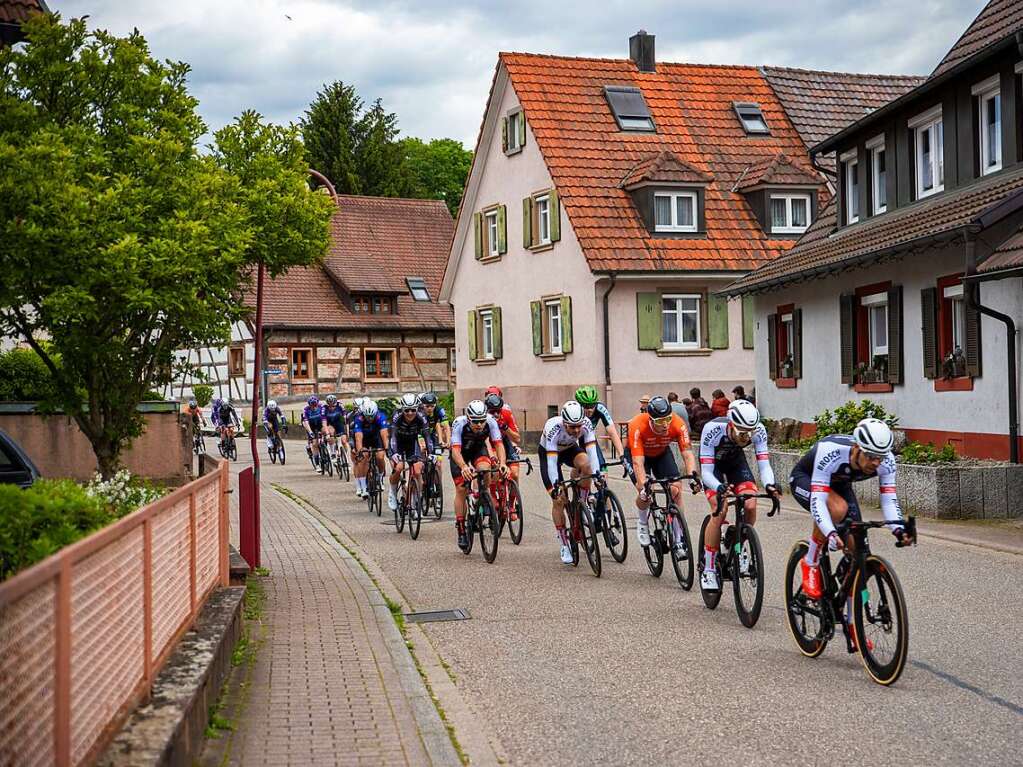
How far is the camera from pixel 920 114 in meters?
23.1

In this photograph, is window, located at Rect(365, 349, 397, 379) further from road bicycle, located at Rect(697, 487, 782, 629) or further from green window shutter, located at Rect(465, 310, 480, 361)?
road bicycle, located at Rect(697, 487, 782, 629)

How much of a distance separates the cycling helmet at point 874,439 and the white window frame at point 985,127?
14.0 metres

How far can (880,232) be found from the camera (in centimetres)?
2297

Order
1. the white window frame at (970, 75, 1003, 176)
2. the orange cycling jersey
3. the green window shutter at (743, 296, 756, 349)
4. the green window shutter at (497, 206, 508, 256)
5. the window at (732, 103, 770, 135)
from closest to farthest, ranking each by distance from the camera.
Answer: the orange cycling jersey < the white window frame at (970, 75, 1003, 176) < the green window shutter at (743, 296, 756, 349) < the green window shutter at (497, 206, 508, 256) < the window at (732, 103, 770, 135)

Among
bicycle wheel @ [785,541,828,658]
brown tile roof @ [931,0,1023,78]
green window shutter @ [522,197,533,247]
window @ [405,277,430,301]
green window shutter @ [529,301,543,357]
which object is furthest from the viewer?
window @ [405,277,430,301]

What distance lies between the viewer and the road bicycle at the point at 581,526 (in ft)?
41.9

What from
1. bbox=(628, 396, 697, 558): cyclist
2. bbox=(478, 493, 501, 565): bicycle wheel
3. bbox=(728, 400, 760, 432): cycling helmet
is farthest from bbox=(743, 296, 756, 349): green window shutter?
bbox=(728, 400, 760, 432): cycling helmet

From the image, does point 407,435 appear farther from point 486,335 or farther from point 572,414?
point 486,335

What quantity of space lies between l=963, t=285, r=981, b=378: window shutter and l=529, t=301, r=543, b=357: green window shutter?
68.4 ft

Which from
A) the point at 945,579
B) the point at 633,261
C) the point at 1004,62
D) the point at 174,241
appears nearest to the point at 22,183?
the point at 174,241

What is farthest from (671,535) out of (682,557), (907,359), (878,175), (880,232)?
(878,175)

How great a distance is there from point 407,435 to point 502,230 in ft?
81.4

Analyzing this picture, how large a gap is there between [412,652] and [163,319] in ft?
18.7

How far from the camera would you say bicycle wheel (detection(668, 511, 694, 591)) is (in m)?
11.7
